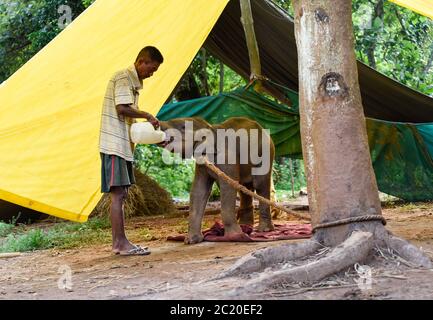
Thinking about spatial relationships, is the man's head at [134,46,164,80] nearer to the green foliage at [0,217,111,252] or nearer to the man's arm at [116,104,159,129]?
the man's arm at [116,104,159,129]

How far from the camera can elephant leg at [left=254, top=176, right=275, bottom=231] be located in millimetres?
5684

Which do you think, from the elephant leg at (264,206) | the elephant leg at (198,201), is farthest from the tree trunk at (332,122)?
the elephant leg at (264,206)

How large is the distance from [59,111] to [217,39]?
367cm

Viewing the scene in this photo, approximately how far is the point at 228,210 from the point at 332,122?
2.08 metres

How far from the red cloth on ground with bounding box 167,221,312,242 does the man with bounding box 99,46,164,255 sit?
83cm

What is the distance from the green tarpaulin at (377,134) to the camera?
300 inches

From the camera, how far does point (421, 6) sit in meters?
5.01

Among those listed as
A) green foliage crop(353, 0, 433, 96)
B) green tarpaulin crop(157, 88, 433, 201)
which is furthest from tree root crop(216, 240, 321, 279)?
green foliage crop(353, 0, 433, 96)

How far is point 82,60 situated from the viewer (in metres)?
5.05

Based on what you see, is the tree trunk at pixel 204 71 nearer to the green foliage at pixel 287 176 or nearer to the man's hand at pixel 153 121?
the green foliage at pixel 287 176

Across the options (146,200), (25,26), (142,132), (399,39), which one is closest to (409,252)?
(142,132)
